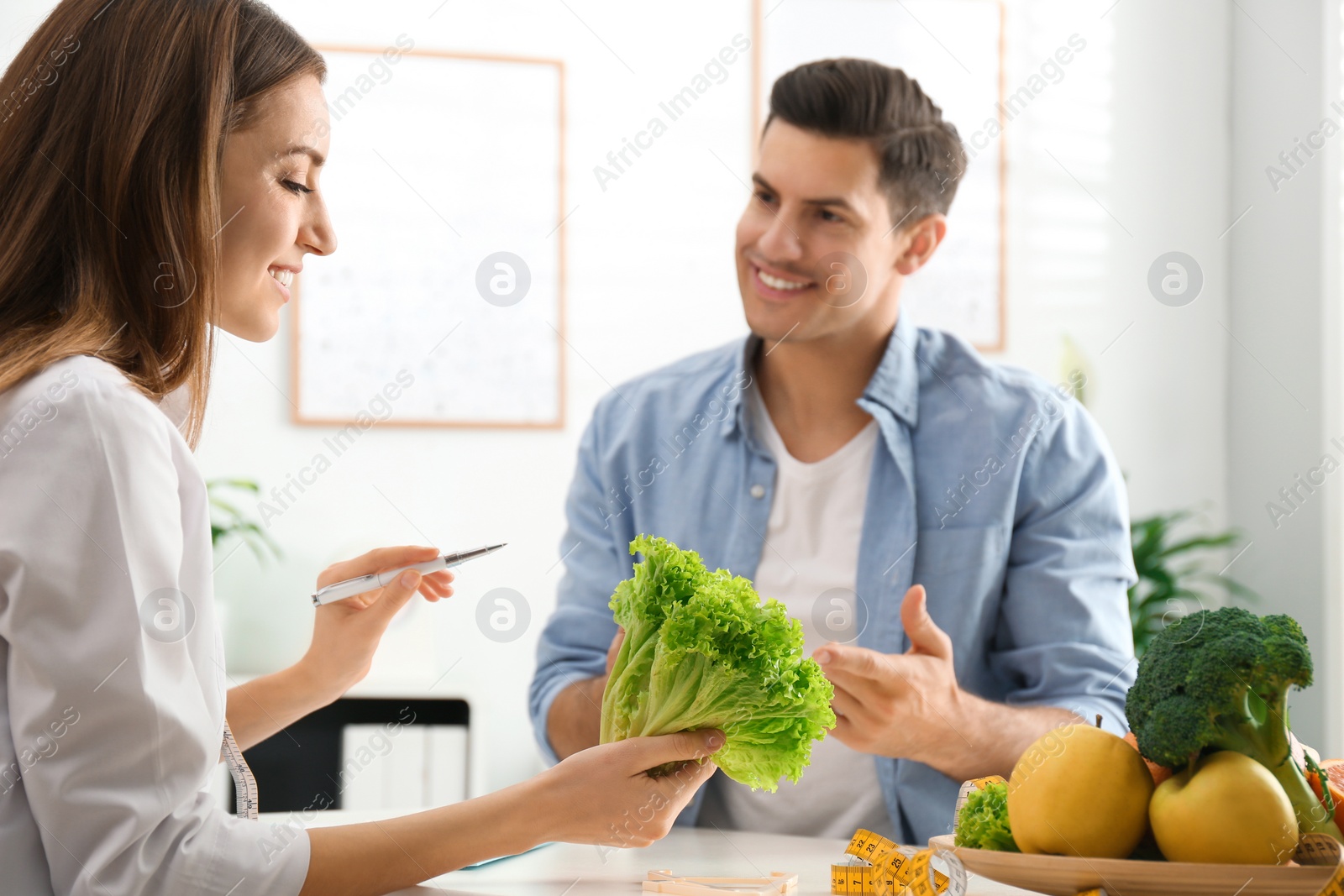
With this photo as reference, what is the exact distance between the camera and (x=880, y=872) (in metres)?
1.14

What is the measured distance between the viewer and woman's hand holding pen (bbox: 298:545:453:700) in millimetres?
1367

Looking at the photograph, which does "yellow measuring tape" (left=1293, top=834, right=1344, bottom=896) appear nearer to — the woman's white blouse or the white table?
the white table

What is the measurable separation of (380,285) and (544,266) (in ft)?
1.69

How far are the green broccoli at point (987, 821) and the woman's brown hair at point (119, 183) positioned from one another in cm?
85

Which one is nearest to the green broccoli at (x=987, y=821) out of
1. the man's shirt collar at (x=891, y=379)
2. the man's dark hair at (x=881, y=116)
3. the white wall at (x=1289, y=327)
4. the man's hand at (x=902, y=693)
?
the man's hand at (x=902, y=693)

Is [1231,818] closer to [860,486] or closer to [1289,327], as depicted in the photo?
[860,486]

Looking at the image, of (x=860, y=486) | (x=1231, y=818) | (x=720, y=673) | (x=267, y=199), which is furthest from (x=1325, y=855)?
(x=860, y=486)

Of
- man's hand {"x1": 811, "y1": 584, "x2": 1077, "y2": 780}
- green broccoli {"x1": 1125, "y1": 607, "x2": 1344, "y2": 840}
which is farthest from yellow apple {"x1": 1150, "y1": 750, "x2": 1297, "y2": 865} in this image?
man's hand {"x1": 811, "y1": 584, "x2": 1077, "y2": 780}

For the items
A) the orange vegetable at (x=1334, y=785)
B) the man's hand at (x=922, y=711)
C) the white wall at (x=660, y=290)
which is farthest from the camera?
→ the white wall at (x=660, y=290)

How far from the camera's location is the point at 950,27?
366 centimetres

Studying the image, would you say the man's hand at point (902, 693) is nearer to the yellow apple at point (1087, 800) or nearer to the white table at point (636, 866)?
the white table at point (636, 866)

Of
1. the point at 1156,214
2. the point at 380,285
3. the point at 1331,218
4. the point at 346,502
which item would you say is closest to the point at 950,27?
the point at 1156,214

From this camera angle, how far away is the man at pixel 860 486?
6.30ft

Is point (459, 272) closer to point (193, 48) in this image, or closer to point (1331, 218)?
point (193, 48)
